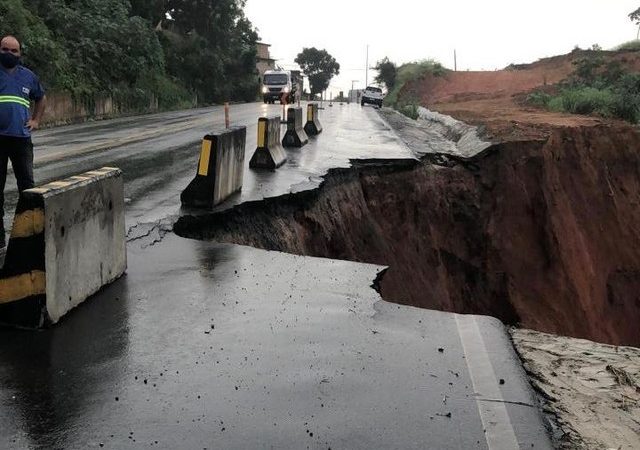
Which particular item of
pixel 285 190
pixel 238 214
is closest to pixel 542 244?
pixel 285 190

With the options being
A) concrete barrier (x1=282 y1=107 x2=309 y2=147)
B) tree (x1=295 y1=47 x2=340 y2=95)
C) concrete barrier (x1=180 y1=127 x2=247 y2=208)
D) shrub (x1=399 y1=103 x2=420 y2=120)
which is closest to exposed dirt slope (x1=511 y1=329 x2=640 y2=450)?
concrete barrier (x1=180 y1=127 x2=247 y2=208)

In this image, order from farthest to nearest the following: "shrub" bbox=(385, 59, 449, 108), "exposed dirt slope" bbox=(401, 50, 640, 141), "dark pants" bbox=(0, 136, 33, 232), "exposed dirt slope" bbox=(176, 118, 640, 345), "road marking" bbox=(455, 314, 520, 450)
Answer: "shrub" bbox=(385, 59, 449, 108) < "exposed dirt slope" bbox=(401, 50, 640, 141) < "exposed dirt slope" bbox=(176, 118, 640, 345) < "dark pants" bbox=(0, 136, 33, 232) < "road marking" bbox=(455, 314, 520, 450)

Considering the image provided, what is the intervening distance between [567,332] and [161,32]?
35.8 meters

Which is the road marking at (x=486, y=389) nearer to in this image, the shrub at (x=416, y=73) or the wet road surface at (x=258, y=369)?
the wet road surface at (x=258, y=369)

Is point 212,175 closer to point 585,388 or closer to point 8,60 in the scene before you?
point 8,60

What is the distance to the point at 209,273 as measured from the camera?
5684 mm

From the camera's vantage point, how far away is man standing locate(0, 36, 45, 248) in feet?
19.2

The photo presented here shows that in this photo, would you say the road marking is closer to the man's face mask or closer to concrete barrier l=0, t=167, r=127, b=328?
concrete barrier l=0, t=167, r=127, b=328

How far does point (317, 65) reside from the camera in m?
93.5

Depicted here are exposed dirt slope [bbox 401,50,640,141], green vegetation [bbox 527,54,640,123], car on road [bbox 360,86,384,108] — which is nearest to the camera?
green vegetation [bbox 527,54,640,123]

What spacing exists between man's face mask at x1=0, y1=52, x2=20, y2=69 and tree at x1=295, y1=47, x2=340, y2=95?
88.3 metres

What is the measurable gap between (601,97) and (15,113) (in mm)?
25512

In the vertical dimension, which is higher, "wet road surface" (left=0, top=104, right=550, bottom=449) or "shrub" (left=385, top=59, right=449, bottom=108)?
"shrub" (left=385, top=59, right=449, bottom=108)

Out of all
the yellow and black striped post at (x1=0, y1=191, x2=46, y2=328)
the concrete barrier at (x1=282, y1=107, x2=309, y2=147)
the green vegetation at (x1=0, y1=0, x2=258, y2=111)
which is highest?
the green vegetation at (x1=0, y1=0, x2=258, y2=111)
